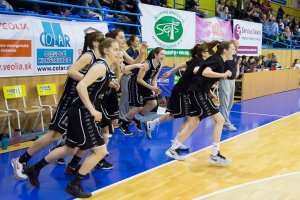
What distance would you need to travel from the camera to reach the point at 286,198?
13.3 feet

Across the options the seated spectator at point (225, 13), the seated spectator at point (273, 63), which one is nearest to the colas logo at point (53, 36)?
the seated spectator at point (225, 13)

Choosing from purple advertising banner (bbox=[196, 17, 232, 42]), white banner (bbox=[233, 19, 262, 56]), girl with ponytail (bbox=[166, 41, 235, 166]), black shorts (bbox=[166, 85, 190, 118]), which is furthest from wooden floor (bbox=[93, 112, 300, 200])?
white banner (bbox=[233, 19, 262, 56])

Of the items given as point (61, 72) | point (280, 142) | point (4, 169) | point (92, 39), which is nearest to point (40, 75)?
point (61, 72)

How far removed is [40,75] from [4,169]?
266 cm

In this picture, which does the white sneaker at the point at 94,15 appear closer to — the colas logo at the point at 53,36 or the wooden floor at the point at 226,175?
the colas logo at the point at 53,36

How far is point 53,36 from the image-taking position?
7.31m

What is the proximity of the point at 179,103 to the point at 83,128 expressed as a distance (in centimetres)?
218

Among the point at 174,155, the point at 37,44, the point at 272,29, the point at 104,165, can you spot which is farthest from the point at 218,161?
the point at 272,29

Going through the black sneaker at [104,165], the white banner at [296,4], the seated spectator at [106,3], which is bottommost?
the black sneaker at [104,165]

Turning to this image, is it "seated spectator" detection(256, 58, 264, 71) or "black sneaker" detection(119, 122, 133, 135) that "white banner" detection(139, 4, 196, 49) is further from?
"seated spectator" detection(256, 58, 264, 71)

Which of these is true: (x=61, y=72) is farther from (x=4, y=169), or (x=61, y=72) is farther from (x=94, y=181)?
(x=94, y=181)

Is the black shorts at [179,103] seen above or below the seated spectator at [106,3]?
below

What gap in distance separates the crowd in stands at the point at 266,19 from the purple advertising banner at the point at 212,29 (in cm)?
197

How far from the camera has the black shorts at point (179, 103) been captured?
18.2 feet
